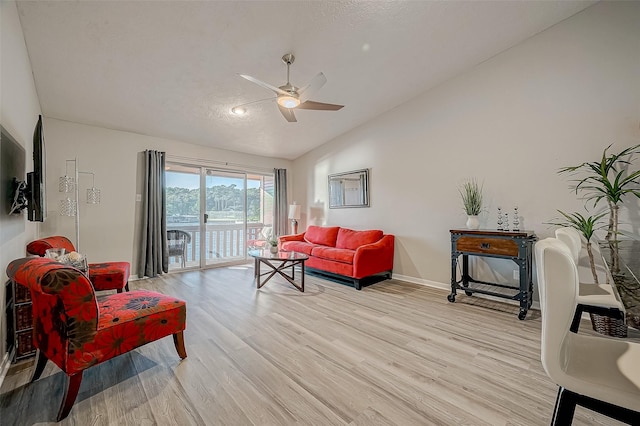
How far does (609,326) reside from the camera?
2350mm

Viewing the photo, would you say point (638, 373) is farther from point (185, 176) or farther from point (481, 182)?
point (185, 176)

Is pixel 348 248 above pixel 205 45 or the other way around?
the other way around

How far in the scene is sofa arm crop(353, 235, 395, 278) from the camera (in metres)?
3.93

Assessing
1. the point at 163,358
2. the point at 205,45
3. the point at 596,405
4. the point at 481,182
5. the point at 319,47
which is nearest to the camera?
the point at 596,405

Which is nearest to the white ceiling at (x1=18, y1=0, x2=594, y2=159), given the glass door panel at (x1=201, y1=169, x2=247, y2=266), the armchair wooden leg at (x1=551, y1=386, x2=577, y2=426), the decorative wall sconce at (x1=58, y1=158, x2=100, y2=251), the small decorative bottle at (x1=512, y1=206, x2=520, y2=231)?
the decorative wall sconce at (x1=58, y1=158, x2=100, y2=251)

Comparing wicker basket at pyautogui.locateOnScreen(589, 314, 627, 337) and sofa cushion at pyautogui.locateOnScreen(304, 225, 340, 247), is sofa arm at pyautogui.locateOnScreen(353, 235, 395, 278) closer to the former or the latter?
sofa cushion at pyautogui.locateOnScreen(304, 225, 340, 247)

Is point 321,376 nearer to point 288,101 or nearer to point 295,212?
point 288,101

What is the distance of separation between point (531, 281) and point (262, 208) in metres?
4.97

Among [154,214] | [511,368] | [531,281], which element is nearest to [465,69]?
[531,281]

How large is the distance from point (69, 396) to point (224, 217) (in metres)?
4.20

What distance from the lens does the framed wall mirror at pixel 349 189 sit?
494cm

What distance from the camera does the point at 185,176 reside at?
5.05 m

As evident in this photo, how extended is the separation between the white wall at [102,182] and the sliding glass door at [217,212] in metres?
0.59

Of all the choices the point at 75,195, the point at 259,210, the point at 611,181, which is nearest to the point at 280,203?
the point at 259,210
